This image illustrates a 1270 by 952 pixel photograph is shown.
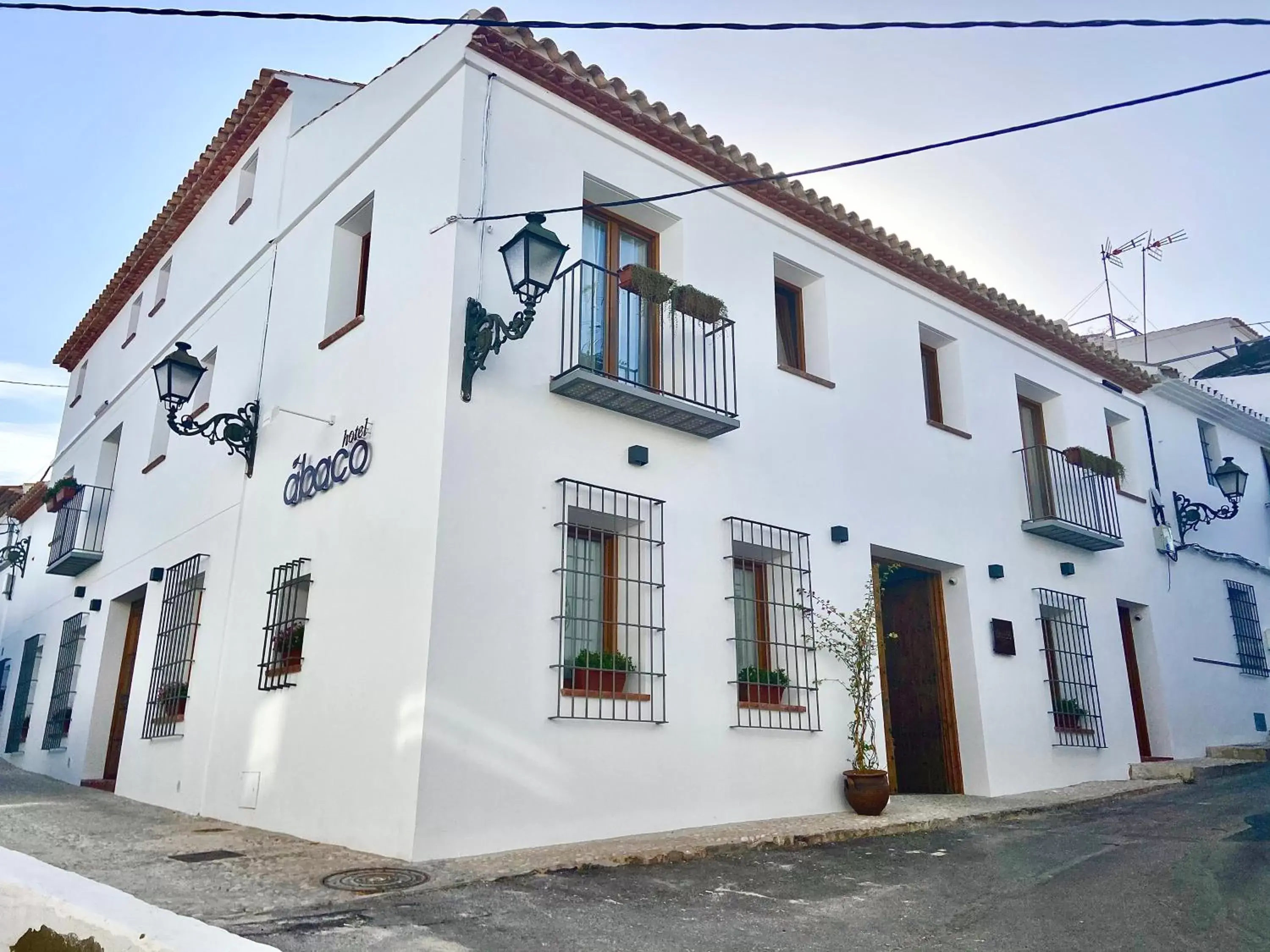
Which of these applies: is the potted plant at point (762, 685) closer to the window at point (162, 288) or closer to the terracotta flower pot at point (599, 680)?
the terracotta flower pot at point (599, 680)

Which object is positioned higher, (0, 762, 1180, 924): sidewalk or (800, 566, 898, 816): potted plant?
(800, 566, 898, 816): potted plant

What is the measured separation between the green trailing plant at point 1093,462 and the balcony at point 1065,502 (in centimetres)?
6

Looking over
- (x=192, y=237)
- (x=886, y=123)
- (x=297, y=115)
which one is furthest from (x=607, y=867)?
(x=192, y=237)

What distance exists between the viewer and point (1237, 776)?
9.56m

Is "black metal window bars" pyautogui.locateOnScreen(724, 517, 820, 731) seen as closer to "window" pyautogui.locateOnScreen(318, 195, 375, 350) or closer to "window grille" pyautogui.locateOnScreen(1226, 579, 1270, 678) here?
"window" pyautogui.locateOnScreen(318, 195, 375, 350)

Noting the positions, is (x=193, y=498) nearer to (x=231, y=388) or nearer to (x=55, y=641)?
(x=231, y=388)

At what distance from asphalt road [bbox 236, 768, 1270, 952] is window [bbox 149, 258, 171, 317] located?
31.4ft

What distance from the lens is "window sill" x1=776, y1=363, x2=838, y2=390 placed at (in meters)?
7.89

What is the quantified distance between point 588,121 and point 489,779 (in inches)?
185

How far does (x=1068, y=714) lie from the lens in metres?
9.45

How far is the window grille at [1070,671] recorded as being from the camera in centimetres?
942

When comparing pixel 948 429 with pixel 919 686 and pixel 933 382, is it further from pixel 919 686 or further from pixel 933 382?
pixel 919 686

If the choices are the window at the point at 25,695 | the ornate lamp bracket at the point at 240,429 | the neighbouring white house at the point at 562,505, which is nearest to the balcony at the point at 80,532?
the neighbouring white house at the point at 562,505

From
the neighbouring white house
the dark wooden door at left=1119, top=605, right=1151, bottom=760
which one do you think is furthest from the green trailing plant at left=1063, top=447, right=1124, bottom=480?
the dark wooden door at left=1119, top=605, right=1151, bottom=760
